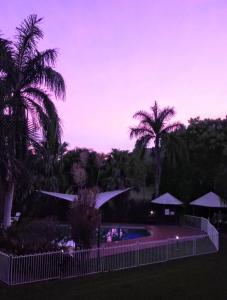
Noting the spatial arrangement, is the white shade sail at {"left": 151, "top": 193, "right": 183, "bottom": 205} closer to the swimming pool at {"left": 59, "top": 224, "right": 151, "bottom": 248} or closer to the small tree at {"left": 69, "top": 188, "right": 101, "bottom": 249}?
the swimming pool at {"left": 59, "top": 224, "right": 151, "bottom": 248}

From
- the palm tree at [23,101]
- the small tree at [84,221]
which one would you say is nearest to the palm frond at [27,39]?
the palm tree at [23,101]

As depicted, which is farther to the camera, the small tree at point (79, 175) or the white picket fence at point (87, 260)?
the small tree at point (79, 175)

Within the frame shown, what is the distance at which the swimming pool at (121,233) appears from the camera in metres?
26.2

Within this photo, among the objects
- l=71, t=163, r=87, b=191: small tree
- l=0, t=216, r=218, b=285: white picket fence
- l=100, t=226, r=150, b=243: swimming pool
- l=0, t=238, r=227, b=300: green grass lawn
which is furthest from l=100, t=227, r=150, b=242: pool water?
l=0, t=238, r=227, b=300: green grass lawn

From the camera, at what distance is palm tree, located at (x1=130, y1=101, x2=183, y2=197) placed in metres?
37.4

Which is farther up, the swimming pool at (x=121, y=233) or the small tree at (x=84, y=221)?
the small tree at (x=84, y=221)

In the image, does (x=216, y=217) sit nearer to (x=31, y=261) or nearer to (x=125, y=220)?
(x=125, y=220)

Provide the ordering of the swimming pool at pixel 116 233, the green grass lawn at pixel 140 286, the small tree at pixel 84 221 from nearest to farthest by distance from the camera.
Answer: the green grass lawn at pixel 140 286
the small tree at pixel 84 221
the swimming pool at pixel 116 233

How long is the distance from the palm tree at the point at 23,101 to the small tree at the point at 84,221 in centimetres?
254

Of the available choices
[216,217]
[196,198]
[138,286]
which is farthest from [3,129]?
[196,198]

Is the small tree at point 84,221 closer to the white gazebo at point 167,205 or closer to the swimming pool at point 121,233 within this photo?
the swimming pool at point 121,233

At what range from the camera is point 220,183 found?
102 ft

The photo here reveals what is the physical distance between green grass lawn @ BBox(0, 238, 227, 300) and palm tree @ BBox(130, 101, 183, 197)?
805 inches

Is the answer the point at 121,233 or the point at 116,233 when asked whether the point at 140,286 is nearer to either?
the point at 116,233
